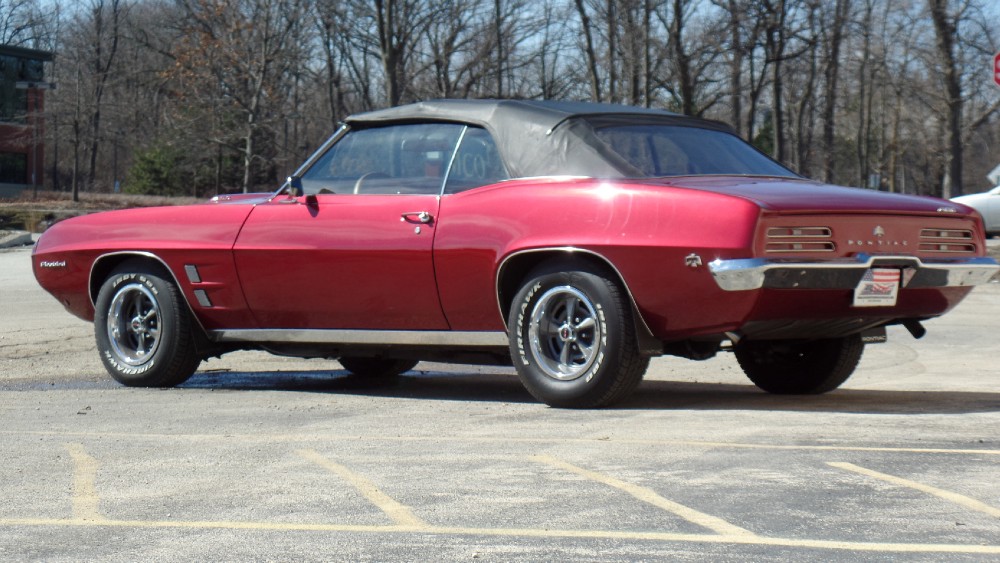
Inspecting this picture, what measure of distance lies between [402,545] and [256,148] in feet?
145

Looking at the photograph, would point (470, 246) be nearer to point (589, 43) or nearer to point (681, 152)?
point (681, 152)

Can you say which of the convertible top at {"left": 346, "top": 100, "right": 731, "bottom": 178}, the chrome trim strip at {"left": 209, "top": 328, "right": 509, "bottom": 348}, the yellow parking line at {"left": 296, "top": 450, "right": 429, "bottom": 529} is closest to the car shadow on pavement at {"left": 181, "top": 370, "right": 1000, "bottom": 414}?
the chrome trim strip at {"left": 209, "top": 328, "right": 509, "bottom": 348}

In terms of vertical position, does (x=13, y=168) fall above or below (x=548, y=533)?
above

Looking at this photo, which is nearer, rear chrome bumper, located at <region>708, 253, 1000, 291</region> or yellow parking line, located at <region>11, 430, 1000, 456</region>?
yellow parking line, located at <region>11, 430, 1000, 456</region>

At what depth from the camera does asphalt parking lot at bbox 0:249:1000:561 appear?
3.57 metres

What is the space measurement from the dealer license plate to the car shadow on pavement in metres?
0.54

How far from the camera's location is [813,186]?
20.7ft

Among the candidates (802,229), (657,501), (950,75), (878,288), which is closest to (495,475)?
(657,501)

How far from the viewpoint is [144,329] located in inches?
312

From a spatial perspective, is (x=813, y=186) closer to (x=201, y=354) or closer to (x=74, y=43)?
(x=201, y=354)

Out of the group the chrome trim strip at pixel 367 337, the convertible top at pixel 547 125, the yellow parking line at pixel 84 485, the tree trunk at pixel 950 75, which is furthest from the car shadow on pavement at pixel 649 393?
the tree trunk at pixel 950 75

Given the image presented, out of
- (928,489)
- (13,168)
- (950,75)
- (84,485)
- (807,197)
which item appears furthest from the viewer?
(13,168)

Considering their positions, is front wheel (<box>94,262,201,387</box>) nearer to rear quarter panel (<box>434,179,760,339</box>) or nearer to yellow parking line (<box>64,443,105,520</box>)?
rear quarter panel (<box>434,179,760,339</box>)

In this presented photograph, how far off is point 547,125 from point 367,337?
1.41 meters
